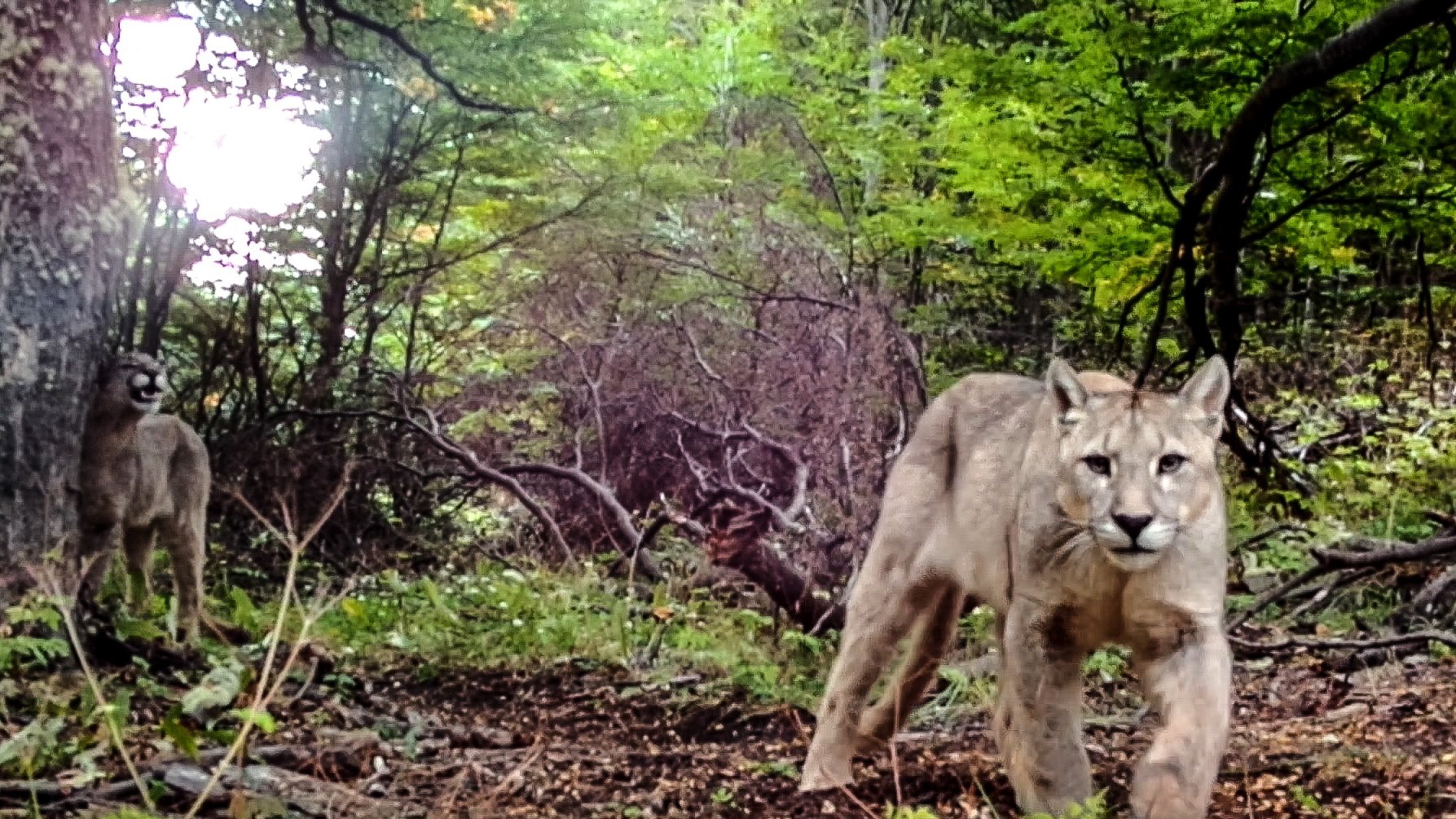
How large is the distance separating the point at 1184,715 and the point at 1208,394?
3.47ft

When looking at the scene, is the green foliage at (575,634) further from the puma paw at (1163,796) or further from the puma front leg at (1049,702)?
the puma paw at (1163,796)

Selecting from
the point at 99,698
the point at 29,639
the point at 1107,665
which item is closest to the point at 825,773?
the point at 99,698

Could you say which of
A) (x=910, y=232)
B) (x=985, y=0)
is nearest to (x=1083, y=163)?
(x=910, y=232)

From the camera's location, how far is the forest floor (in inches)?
199

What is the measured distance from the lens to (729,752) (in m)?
6.93

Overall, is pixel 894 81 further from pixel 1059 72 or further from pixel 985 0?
pixel 1059 72

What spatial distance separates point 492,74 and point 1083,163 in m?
6.00

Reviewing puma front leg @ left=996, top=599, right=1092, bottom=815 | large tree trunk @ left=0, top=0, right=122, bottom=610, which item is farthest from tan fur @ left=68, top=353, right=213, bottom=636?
puma front leg @ left=996, top=599, right=1092, bottom=815

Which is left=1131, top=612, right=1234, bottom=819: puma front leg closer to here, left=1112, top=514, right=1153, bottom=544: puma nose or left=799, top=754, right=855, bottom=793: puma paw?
left=1112, top=514, right=1153, bottom=544: puma nose

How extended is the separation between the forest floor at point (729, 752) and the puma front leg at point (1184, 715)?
23.2 inches

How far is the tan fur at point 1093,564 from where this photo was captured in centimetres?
423

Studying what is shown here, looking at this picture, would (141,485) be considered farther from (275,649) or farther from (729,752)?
(275,649)

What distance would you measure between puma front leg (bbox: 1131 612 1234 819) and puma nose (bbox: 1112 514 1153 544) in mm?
393

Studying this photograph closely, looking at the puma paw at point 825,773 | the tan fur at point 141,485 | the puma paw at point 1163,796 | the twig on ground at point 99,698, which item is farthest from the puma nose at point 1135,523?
the tan fur at point 141,485
